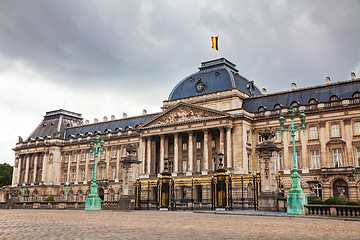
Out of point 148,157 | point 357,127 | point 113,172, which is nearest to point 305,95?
point 357,127

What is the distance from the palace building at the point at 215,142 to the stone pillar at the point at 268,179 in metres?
13.1

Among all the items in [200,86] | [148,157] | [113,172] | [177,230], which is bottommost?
[177,230]

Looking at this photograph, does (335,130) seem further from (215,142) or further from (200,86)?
(200,86)

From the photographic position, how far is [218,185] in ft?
108

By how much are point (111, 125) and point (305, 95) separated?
42.7m

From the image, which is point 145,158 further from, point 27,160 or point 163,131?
point 27,160

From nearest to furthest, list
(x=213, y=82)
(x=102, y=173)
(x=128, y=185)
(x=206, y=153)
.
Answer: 1. (x=128, y=185)
2. (x=206, y=153)
3. (x=213, y=82)
4. (x=102, y=173)

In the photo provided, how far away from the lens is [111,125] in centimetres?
8212

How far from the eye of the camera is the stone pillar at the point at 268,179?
95.9ft

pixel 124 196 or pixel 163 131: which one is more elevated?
pixel 163 131

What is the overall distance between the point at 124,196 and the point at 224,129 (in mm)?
26886

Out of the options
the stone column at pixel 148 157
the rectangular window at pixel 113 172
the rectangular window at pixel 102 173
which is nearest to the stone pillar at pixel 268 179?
the stone column at pixel 148 157

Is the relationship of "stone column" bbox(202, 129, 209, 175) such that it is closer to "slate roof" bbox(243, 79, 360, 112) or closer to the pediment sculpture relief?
the pediment sculpture relief

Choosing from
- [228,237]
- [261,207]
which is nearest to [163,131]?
[261,207]
